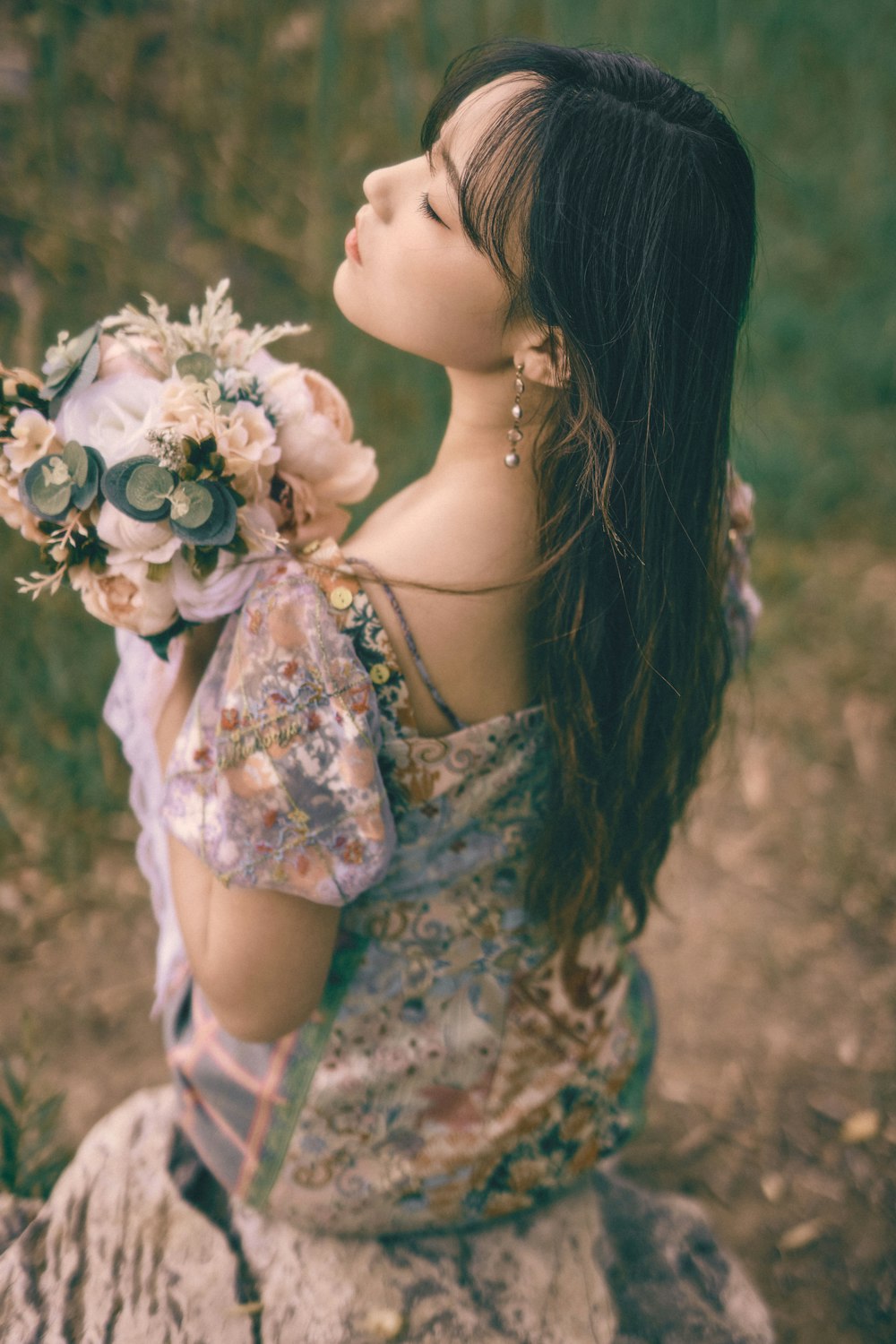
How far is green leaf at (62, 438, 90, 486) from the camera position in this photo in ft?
3.43

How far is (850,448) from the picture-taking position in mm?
3643

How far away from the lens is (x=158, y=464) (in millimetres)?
1030

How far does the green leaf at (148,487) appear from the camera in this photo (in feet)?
3.35

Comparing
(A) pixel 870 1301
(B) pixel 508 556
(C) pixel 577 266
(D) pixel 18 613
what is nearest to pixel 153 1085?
(D) pixel 18 613

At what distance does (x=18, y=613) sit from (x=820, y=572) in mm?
2588

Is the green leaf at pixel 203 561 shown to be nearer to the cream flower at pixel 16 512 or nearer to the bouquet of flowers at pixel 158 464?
the bouquet of flowers at pixel 158 464

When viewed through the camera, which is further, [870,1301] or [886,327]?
[886,327]

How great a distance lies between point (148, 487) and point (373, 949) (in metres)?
0.66

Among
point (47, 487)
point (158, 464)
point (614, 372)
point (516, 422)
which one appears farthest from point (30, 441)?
point (614, 372)

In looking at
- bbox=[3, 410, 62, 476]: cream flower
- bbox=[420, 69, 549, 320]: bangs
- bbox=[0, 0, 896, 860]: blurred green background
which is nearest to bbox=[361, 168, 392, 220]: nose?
bbox=[420, 69, 549, 320]: bangs

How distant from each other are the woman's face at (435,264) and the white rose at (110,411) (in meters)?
0.26

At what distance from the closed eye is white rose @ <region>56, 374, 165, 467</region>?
1.10ft

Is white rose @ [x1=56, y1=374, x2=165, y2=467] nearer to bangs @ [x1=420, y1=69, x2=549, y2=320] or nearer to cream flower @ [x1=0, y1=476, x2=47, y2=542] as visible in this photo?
cream flower @ [x1=0, y1=476, x2=47, y2=542]

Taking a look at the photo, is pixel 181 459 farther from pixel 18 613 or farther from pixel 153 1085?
pixel 153 1085
